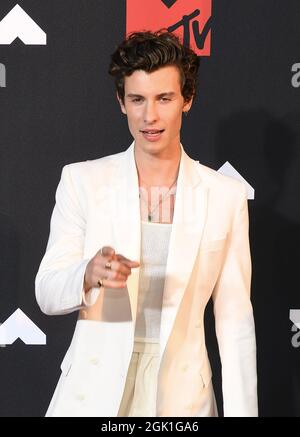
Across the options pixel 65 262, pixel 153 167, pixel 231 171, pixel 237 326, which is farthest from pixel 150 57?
pixel 231 171

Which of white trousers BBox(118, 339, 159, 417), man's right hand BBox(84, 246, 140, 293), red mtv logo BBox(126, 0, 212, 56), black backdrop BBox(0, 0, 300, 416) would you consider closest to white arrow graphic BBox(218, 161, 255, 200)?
black backdrop BBox(0, 0, 300, 416)

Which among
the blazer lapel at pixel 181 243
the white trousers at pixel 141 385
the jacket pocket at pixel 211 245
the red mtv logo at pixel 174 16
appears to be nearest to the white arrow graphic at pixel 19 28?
the red mtv logo at pixel 174 16

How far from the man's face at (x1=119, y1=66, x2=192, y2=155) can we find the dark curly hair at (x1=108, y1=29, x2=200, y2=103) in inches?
0.7

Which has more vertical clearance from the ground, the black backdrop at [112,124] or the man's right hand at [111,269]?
the black backdrop at [112,124]

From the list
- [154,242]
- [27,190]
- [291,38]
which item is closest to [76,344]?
[154,242]

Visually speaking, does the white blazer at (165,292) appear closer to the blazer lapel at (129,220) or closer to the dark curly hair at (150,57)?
the blazer lapel at (129,220)

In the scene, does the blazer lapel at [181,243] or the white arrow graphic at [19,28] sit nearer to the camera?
the blazer lapel at [181,243]

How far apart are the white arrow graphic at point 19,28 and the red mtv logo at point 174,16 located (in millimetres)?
302

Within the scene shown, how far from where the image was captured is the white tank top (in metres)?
1.99

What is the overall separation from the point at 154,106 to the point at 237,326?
571 millimetres

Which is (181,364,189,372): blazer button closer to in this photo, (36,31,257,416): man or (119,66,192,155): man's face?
(36,31,257,416): man

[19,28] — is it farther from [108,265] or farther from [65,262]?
[108,265]

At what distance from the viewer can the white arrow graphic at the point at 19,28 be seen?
271 centimetres
